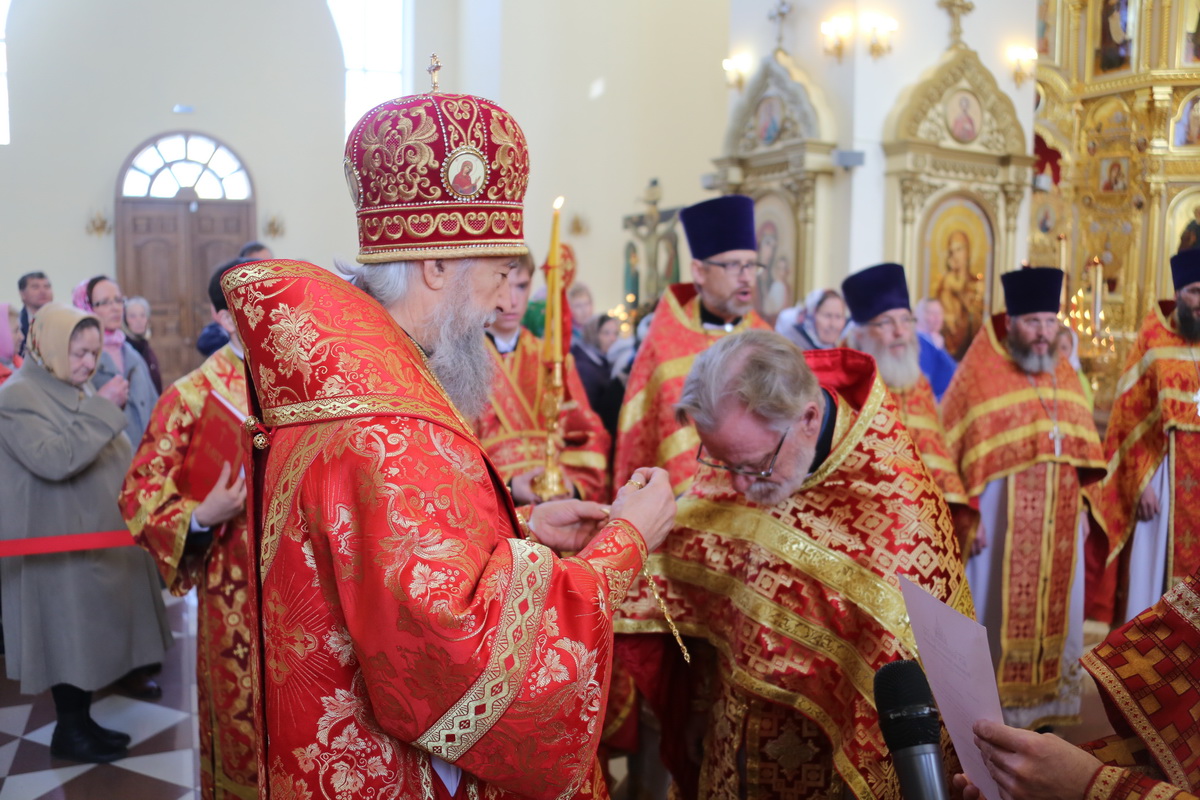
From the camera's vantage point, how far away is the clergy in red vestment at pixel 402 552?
4.35 feet

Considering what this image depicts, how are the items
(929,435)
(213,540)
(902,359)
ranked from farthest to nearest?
(902,359) → (929,435) → (213,540)

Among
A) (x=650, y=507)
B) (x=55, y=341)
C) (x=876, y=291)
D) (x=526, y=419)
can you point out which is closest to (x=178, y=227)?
(x=55, y=341)

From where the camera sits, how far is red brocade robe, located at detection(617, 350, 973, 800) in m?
2.25

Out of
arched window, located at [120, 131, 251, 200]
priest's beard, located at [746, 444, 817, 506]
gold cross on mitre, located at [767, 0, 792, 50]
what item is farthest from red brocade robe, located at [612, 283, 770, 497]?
arched window, located at [120, 131, 251, 200]

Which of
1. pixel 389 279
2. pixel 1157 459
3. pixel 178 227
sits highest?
pixel 178 227

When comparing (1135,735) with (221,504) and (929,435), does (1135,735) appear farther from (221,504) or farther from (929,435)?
(929,435)

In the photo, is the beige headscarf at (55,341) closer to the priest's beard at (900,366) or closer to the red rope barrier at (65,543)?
the red rope barrier at (65,543)

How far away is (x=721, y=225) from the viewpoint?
13.5 ft

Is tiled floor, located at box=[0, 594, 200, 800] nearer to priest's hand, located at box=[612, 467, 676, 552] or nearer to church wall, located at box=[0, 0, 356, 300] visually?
priest's hand, located at box=[612, 467, 676, 552]

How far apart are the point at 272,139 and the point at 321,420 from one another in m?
16.6

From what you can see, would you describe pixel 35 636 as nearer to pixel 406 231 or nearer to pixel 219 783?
pixel 219 783

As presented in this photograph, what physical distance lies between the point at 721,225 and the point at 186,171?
47.8ft

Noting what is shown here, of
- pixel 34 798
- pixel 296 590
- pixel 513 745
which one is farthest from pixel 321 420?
pixel 34 798

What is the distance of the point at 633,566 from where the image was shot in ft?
5.17
